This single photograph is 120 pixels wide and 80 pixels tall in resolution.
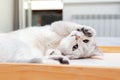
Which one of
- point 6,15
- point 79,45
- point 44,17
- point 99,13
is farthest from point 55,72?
point 99,13

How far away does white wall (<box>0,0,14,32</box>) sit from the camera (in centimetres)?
177

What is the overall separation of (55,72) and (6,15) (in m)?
1.41

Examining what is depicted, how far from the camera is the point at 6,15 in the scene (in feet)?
6.21

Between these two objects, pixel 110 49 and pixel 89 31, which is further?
pixel 110 49

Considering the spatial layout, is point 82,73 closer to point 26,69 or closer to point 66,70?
point 66,70

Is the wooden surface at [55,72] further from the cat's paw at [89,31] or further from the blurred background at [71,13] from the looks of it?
the blurred background at [71,13]

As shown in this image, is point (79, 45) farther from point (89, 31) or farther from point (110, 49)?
point (110, 49)

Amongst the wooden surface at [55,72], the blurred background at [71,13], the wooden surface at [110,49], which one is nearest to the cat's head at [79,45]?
the wooden surface at [110,49]

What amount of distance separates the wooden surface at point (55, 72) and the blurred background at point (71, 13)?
1.52 metres

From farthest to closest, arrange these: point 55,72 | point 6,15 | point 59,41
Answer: point 6,15 → point 59,41 → point 55,72

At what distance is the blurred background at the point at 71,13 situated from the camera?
217cm

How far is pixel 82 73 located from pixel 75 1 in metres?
2.39

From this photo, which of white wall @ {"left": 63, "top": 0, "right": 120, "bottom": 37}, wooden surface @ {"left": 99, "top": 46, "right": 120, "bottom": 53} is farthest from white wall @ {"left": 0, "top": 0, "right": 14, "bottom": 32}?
white wall @ {"left": 63, "top": 0, "right": 120, "bottom": 37}

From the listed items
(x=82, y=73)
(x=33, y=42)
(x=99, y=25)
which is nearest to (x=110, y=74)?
(x=82, y=73)
